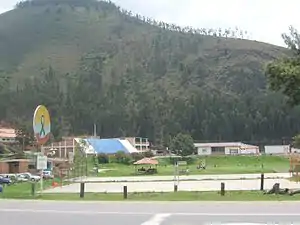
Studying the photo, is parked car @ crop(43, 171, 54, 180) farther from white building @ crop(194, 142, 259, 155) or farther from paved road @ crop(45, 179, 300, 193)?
white building @ crop(194, 142, 259, 155)

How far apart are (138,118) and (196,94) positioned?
72.7ft

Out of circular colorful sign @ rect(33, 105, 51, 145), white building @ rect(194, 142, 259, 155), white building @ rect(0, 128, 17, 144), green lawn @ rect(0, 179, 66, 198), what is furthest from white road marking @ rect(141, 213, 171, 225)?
white building @ rect(194, 142, 259, 155)

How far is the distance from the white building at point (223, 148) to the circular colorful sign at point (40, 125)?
127 metres

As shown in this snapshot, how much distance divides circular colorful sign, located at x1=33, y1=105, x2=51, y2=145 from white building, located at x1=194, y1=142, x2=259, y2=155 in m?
127

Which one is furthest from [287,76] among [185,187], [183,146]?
[183,146]

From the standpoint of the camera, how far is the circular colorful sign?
28.4m

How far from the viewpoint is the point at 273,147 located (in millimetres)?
157500

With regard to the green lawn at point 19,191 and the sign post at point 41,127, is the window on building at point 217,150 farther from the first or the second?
the sign post at point 41,127

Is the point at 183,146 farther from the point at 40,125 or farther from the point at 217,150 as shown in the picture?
the point at 40,125

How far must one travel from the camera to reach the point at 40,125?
94.7ft

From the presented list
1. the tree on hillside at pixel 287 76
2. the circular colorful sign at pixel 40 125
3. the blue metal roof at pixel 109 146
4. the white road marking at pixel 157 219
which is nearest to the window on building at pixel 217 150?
the blue metal roof at pixel 109 146

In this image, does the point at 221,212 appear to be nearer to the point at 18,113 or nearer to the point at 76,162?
the point at 76,162

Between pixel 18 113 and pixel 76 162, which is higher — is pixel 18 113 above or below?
above

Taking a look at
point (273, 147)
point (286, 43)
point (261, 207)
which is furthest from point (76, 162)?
point (273, 147)
